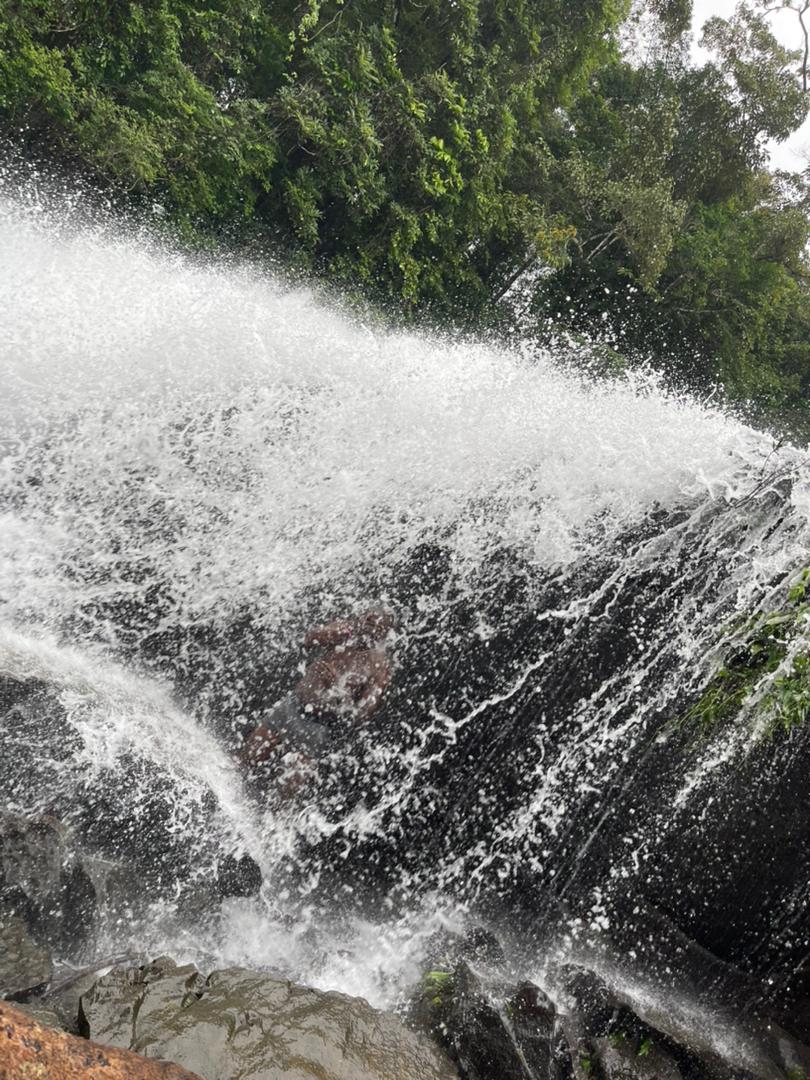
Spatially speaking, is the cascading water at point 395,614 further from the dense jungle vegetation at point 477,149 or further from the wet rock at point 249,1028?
the dense jungle vegetation at point 477,149

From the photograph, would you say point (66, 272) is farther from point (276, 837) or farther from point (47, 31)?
point (276, 837)

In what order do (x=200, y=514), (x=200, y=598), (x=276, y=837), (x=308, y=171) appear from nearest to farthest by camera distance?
1. (x=276, y=837)
2. (x=200, y=598)
3. (x=200, y=514)
4. (x=308, y=171)

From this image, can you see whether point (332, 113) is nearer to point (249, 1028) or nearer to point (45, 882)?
point (45, 882)

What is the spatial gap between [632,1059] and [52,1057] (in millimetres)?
3490

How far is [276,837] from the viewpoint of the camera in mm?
5172

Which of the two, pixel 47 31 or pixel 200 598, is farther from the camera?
pixel 47 31

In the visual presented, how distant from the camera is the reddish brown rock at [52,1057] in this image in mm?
1767

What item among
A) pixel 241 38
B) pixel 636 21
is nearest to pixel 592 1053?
pixel 241 38

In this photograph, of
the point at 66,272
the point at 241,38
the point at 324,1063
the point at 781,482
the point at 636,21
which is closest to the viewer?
the point at 324,1063

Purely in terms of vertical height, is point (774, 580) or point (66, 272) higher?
point (774, 580)

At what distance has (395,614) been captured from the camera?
6.32 metres

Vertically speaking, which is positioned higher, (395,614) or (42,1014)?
(395,614)

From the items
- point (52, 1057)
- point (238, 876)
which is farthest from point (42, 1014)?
point (238, 876)

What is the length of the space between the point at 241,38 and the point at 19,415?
30.8ft
